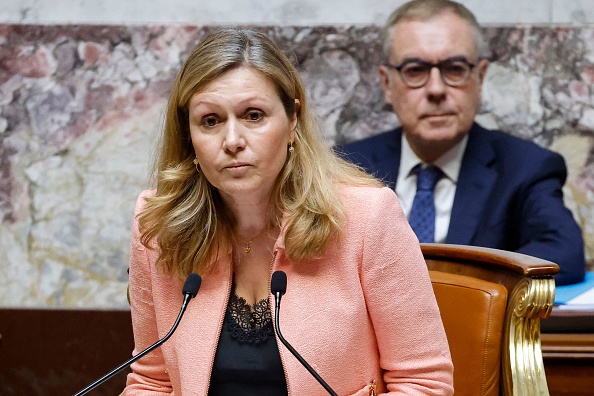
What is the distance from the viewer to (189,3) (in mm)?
3240

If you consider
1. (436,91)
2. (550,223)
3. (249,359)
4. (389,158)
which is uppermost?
(436,91)

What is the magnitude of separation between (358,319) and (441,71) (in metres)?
1.46

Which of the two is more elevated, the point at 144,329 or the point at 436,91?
the point at 436,91

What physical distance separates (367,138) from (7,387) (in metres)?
1.53

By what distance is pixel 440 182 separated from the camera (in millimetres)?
3031

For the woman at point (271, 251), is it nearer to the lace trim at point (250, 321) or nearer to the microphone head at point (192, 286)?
the lace trim at point (250, 321)

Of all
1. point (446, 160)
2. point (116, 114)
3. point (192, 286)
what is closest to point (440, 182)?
point (446, 160)

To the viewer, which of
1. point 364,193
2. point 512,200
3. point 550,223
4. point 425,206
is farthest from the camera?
point 425,206

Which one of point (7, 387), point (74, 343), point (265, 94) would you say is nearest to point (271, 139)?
point (265, 94)

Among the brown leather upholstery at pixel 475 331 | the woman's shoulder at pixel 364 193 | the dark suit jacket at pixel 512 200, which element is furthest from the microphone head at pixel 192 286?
the dark suit jacket at pixel 512 200

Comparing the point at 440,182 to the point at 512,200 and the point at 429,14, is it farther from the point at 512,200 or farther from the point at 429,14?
the point at 429,14

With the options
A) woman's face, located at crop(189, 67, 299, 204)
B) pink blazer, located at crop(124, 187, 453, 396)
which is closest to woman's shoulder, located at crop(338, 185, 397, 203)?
pink blazer, located at crop(124, 187, 453, 396)

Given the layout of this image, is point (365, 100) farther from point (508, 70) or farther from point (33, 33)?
point (33, 33)

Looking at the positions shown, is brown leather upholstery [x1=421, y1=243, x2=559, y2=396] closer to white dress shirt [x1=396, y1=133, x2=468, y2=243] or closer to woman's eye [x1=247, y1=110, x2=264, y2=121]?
woman's eye [x1=247, y1=110, x2=264, y2=121]
